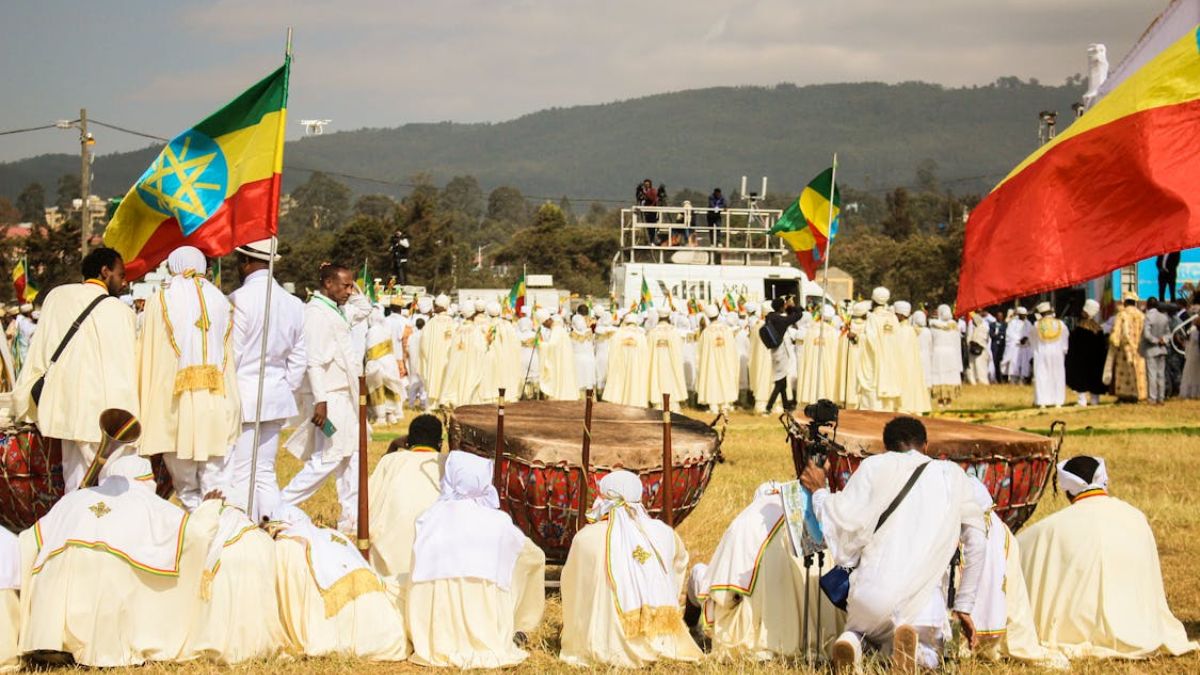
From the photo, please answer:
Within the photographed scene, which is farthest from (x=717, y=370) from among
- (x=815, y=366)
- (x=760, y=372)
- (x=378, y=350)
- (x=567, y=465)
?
(x=567, y=465)

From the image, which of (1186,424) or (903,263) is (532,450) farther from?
(903,263)

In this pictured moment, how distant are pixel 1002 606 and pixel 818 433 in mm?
1450

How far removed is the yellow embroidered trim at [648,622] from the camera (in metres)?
6.23

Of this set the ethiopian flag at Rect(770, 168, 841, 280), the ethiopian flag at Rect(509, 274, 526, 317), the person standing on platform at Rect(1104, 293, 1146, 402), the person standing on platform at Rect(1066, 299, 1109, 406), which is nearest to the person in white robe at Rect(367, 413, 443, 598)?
the ethiopian flag at Rect(770, 168, 841, 280)

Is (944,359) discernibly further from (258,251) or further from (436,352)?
(258,251)

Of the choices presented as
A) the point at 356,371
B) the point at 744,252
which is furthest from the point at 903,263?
the point at 356,371

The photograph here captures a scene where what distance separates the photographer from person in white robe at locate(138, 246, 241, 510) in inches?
285

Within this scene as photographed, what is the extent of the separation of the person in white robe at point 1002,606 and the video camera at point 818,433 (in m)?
0.93

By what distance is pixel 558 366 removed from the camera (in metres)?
21.9

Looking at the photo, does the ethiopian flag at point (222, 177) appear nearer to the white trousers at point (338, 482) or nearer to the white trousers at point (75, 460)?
the white trousers at point (75, 460)

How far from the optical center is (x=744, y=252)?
112 ft

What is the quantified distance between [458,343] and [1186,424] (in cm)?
1040

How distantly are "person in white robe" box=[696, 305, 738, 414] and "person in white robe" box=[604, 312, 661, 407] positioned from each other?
1075 millimetres

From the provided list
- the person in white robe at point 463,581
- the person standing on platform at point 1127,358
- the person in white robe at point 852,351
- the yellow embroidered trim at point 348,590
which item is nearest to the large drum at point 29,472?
the yellow embroidered trim at point 348,590
